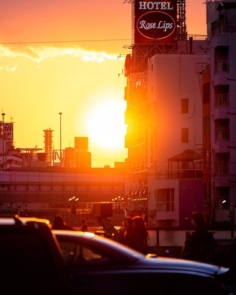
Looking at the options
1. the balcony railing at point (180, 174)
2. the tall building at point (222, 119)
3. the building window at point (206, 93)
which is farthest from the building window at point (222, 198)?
the balcony railing at point (180, 174)

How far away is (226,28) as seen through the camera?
79.6 m

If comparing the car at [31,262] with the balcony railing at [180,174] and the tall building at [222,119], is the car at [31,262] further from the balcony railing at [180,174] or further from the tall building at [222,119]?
the balcony railing at [180,174]

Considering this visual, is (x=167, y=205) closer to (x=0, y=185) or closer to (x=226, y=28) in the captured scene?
(x=226, y=28)

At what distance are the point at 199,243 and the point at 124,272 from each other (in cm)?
955

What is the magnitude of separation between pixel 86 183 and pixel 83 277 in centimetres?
15779

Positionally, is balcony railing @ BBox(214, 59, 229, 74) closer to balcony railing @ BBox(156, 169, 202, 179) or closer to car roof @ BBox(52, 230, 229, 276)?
balcony railing @ BBox(156, 169, 202, 179)

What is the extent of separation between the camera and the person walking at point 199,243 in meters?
21.6

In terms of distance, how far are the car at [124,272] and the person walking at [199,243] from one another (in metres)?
8.37

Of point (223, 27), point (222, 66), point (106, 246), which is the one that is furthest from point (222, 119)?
point (106, 246)

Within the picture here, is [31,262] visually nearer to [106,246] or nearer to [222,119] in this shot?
[106,246]

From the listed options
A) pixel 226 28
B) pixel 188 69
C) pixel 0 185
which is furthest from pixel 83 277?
pixel 0 185

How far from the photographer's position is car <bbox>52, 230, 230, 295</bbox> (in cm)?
1217

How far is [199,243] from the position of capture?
2175 cm

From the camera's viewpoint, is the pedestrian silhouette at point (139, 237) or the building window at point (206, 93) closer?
the pedestrian silhouette at point (139, 237)
